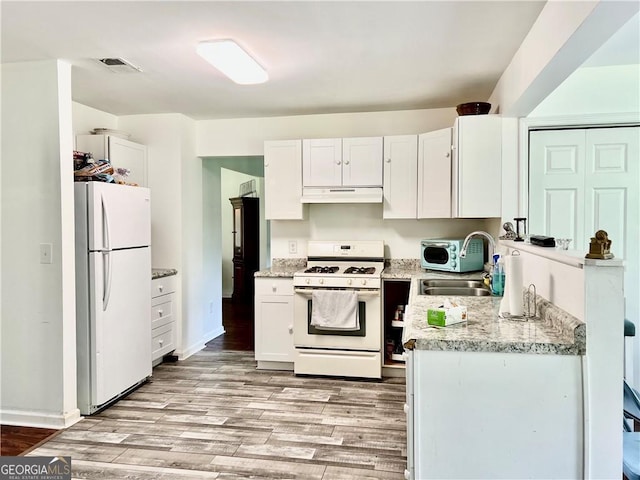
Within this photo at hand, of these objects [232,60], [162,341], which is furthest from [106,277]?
[232,60]

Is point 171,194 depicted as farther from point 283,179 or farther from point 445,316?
point 445,316

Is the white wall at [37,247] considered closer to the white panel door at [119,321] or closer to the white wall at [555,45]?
the white panel door at [119,321]

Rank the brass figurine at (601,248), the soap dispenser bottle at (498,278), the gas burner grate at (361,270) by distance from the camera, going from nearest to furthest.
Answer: the brass figurine at (601,248), the soap dispenser bottle at (498,278), the gas burner grate at (361,270)

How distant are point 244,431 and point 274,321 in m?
1.22

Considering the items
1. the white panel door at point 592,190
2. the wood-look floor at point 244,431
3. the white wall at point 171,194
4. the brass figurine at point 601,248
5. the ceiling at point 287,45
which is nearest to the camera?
the brass figurine at point 601,248

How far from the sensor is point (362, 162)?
3920 millimetres

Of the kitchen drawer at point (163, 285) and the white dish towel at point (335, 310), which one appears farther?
the kitchen drawer at point (163, 285)

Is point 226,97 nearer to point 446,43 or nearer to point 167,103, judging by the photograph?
point 167,103

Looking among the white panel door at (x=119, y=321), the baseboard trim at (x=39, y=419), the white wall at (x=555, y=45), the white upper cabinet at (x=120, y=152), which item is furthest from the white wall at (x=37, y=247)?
the white wall at (x=555, y=45)

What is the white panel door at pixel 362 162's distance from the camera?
3895 millimetres

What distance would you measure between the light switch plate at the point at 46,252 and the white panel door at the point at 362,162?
91.7 inches

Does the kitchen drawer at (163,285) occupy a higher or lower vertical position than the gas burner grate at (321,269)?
lower

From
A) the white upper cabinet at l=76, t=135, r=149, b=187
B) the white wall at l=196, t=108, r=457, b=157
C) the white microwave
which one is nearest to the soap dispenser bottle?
the white microwave

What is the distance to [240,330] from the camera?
211 inches
